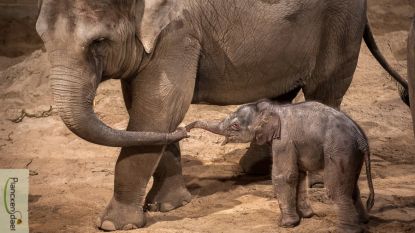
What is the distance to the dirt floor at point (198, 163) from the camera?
3918 millimetres

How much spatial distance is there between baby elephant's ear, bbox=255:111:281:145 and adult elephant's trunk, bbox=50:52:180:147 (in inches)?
26.5

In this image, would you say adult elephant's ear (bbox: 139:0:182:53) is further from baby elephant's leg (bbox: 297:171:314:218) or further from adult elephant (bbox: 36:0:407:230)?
baby elephant's leg (bbox: 297:171:314:218)

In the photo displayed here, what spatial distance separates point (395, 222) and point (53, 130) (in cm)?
293

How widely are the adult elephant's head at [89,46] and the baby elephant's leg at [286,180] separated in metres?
0.61

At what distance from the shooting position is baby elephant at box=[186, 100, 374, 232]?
348 cm

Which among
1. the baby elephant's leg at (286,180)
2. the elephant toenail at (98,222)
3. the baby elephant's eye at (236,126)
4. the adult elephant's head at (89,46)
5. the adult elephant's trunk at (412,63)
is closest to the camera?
the adult elephant's trunk at (412,63)

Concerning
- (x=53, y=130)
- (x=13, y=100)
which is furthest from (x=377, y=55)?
(x=13, y=100)

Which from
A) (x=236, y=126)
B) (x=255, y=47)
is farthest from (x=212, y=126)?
(x=255, y=47)

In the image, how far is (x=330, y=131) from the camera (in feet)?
11.5

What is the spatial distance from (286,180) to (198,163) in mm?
1612

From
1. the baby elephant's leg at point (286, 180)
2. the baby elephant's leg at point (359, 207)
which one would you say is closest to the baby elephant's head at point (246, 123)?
the baby elephant's leg at point (286, 180)

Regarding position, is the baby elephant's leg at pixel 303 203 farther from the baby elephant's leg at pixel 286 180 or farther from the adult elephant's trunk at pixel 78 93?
the adult elephant's trunk at pixel 78 93

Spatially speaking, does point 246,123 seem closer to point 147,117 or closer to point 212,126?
point 212,126

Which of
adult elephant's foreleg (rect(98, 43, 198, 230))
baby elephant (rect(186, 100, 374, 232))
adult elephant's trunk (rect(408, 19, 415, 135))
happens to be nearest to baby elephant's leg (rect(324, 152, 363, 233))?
baby elephant (rect(186, 100, 374, 232))
